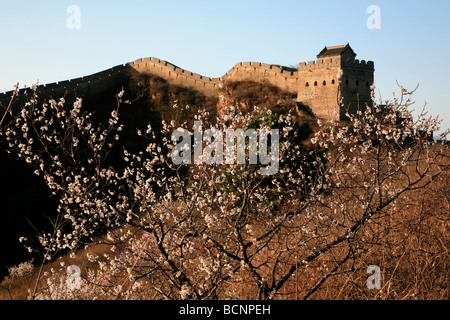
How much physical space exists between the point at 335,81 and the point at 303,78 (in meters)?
2.96

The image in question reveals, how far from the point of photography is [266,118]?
1600 cm

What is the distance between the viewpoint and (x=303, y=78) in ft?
108

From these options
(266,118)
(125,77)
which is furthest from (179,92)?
(266,118)

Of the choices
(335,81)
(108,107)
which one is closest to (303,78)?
(335,81)

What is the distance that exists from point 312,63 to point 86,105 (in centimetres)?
2059

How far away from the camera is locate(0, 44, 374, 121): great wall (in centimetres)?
3084

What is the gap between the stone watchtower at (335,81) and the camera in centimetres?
3062

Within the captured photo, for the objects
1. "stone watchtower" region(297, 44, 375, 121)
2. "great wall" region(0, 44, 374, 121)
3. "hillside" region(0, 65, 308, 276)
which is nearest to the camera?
"hillside" region(0, 65, 308, 276)

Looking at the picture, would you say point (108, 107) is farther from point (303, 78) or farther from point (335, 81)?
point (335, 81)

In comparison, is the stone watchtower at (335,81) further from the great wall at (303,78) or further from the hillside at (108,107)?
the hillside at (108,107)

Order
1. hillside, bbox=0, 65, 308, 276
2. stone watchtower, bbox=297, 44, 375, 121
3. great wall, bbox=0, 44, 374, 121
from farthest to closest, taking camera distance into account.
→ great wall, bbox=0, 44, 374, 121, stone watchtower, bbox=297, 44, 375, 121, hillside, bbox=0, 65, 308, 276

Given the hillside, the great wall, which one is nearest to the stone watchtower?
the great wall

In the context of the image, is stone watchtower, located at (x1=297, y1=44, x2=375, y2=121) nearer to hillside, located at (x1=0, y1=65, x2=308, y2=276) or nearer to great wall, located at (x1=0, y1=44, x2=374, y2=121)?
great wall, located at (x1=0, y1=44, x2=374, y2=121)
